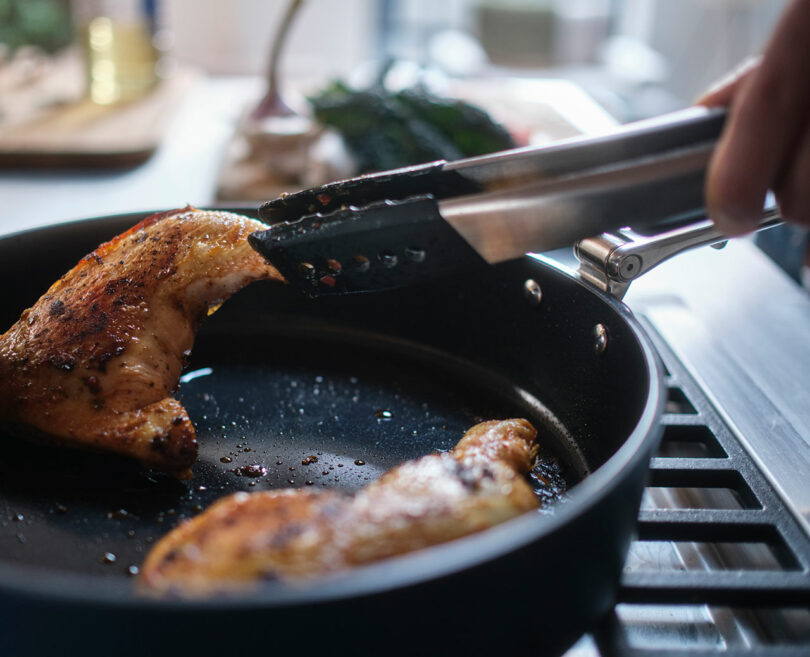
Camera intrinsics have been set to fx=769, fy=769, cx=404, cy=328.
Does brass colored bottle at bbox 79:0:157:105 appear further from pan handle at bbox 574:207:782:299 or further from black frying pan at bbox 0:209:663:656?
pan handle at bbox 574:207:782:299

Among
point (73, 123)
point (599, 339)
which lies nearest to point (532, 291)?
point (599, 339)

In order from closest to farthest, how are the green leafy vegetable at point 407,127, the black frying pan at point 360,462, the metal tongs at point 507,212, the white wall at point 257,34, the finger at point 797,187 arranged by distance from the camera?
the black frying pan at point 360,462 → the finger at point 797,187 → the metal tongs at point 507,212 → the green leafy vegetable at point 407,127 → the white wall at point 257,34

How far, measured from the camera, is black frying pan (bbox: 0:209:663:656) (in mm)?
462

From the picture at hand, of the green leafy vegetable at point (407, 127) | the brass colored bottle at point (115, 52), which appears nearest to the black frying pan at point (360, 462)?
the green leafy vegetable at point (407, 127)

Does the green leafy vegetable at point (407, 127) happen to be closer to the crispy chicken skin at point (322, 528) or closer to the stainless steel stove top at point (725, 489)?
the stainless steel stove top at point (725, 489)

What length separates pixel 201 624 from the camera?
0.45 m

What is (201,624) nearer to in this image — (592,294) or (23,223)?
(592,294)

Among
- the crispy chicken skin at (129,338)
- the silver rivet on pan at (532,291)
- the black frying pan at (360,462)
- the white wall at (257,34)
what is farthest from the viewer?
the white wall at (257,34)

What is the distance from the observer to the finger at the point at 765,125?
557mm

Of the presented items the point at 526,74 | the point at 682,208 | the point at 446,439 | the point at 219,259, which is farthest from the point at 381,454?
the point at 526,74

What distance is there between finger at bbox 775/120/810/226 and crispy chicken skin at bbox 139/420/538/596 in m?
0.31

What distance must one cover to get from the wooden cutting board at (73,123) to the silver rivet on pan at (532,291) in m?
1.35

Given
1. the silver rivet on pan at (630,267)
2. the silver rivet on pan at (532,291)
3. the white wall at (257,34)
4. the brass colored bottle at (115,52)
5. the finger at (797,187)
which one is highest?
the finger at (797,187)

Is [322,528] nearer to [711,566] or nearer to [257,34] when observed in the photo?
[711,566]
